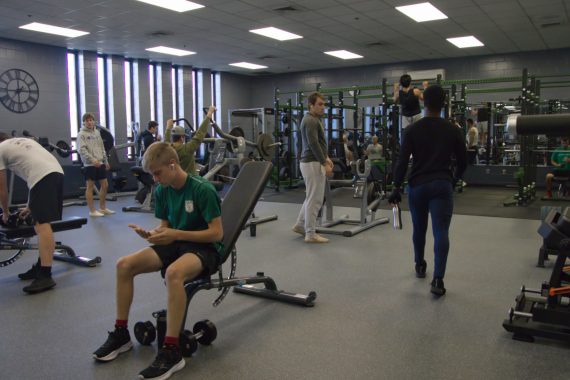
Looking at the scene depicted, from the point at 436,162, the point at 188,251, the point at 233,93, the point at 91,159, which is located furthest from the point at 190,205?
the point at 233,93

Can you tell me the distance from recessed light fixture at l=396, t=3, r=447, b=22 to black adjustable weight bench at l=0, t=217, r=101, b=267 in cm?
549

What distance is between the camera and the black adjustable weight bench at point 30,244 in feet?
10.9

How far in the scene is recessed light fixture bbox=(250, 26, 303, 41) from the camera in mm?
8255

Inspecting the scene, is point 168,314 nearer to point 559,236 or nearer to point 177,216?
point 177,216

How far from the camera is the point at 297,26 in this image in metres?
7.97

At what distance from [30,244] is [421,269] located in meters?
2.94

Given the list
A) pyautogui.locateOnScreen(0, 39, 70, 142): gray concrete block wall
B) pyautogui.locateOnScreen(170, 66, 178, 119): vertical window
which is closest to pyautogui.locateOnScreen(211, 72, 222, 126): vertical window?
pyautogui.locateOnScreen(170, 66, 178, 119): vertical window

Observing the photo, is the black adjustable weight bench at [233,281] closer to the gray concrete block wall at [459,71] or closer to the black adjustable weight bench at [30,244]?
the black adjustable weight bench at [30,244]

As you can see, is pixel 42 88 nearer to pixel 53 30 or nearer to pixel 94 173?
pixel 53 30

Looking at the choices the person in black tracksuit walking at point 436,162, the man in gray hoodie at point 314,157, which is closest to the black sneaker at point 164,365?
the person in black tracksuit walking at point 436,162

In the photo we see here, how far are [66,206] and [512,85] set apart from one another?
9.44 m

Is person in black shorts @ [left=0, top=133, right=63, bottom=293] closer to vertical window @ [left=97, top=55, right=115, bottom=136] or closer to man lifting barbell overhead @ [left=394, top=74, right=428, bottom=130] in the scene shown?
man lifting barbell overhead @ [left=394, top=74, right=428, bottom=130]

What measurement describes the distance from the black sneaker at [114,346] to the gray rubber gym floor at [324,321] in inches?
1.3

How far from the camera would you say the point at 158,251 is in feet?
7.23
